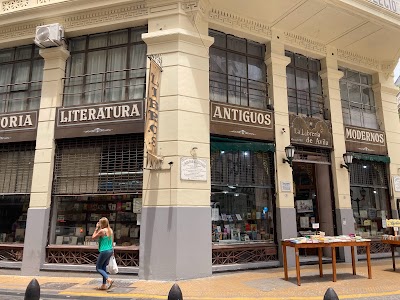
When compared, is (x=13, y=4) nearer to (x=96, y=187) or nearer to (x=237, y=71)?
(x=96, y=187)

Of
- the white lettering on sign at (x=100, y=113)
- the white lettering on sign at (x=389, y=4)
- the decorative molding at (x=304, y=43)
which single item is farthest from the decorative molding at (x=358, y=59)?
the white lettering on sign at (x=100, y=113)

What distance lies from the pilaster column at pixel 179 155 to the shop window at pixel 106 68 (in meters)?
0.92

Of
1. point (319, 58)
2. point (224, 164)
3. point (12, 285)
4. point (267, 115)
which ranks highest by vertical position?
point (319, 58)

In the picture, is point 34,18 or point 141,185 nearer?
point 141,185

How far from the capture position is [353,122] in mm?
13938

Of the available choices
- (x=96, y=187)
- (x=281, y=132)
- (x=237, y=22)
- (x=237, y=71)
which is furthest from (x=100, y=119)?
(x=281, y=132)

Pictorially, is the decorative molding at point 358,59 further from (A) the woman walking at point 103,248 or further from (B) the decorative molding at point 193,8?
(A) the woman walking at point 103,248

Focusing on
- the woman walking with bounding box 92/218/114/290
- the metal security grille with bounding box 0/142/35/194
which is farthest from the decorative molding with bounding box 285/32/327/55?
the metal security grille with bounding box 0/142/35/194

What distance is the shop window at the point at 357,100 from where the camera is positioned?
13961mm

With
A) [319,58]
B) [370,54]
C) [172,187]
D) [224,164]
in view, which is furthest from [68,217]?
[370,54]

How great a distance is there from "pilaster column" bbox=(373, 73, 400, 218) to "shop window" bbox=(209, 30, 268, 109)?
5.98m

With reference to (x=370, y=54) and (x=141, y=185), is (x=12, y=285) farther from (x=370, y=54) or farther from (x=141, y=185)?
(x=370, y=54)

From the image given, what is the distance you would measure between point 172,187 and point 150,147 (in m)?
1.28

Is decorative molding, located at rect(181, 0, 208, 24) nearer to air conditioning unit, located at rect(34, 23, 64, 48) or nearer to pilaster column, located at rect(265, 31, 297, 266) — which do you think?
pilaster column, located at rect(265, 31, 297, 266)
